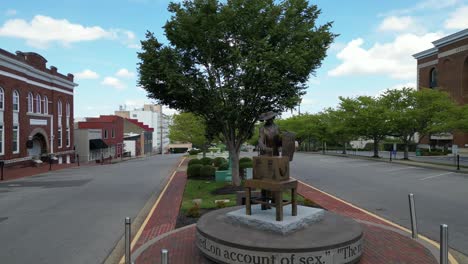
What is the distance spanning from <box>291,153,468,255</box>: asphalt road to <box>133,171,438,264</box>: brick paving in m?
1.04

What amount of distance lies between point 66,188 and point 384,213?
53.4ft

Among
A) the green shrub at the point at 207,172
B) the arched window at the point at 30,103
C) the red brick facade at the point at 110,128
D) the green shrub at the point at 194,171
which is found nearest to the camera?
the green shrub at the point at 207,172

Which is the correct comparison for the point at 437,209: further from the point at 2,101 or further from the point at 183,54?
the point at 2,101

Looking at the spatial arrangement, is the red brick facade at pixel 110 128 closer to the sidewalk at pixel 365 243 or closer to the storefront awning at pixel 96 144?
the storefront awning at pixel 96 144

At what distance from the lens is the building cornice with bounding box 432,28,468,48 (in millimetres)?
51312

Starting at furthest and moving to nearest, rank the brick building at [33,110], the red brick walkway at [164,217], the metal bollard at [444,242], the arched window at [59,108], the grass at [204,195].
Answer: the arched window at [59,108] < the brick building at [33,110] < the grass at [204,195] < the red brick walkway at [164,217] < the metal bollard at [444,242]

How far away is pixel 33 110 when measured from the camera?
37938 mm

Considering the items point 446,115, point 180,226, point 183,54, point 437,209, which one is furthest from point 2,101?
point 446,115

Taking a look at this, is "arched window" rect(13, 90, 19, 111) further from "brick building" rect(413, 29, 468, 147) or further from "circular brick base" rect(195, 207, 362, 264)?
"brick building" rect(413, 29, 468, 147)

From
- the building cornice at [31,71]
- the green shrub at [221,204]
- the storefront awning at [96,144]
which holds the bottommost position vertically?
the green shrub at [221,204]

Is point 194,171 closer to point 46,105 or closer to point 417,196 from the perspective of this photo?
point 417,196

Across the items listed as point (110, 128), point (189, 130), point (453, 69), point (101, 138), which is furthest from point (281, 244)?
point (453, 69)

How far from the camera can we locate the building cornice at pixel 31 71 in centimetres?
3194

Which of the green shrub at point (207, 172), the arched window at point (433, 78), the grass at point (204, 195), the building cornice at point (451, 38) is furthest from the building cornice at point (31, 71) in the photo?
the arched window at point (433, 78)
